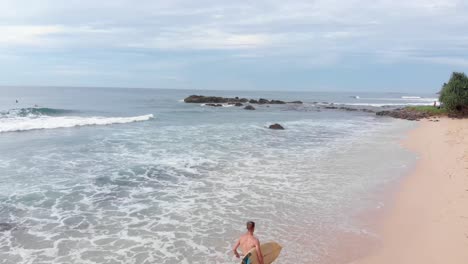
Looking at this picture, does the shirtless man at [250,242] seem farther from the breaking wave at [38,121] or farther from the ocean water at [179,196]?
the breaking wave at [38,121]

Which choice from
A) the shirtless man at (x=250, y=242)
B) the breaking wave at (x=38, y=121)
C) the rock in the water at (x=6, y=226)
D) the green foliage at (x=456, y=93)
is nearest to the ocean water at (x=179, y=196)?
the rock in the water at (x=6, y=226)

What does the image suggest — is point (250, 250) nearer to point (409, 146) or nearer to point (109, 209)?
point (109, 209)

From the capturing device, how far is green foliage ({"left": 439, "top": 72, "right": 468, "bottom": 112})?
43.9 metres

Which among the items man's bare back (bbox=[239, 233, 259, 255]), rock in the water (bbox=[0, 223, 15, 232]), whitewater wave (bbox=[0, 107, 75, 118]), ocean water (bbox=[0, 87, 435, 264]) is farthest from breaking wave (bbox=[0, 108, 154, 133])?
man's bare back (bbox=[239, 233, 259, 255])

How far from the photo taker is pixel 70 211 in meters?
12.1

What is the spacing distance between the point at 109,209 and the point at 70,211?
1159 millimetres

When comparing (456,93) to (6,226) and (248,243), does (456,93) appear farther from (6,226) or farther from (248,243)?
(6,226)

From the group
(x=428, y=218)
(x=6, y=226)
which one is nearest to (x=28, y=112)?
(x=6, y=226)

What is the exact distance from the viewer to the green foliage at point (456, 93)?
144 ft

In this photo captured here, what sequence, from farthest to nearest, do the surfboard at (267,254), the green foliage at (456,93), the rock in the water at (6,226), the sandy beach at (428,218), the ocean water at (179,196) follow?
the green foliage at (456,93) < the rock in the water at (6,226) < the ocean water at (179,196) < the sandy beach at (428,218) < the surfboard at (267,254)

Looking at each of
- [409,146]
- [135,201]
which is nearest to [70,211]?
[135,201]

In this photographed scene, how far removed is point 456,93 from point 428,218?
128 ft

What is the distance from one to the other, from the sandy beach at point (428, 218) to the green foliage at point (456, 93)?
92.4 feet

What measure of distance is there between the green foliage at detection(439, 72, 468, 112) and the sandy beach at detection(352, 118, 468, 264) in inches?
1109
